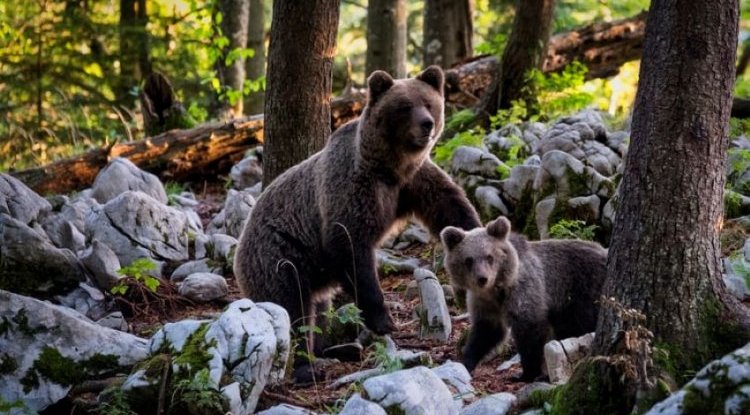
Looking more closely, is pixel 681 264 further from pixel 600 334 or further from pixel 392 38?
pixel 392 38

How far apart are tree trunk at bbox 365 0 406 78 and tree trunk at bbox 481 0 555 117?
2.94 m

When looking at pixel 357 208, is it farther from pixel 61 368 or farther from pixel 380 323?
pixel 61 368

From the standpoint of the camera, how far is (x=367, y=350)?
23.6 feet

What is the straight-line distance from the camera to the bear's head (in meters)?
7.08

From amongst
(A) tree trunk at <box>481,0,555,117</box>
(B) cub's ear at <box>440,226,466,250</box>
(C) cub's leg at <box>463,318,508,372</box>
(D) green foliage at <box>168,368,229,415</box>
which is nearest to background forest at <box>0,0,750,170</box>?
(A) tree trunk at <box>481,0,555,117</box>

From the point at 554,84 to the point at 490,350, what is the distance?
6.38 meters

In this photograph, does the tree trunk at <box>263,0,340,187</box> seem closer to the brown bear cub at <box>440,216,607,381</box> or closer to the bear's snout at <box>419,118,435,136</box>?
the bear's snout at <box>419,118,435,136</box>

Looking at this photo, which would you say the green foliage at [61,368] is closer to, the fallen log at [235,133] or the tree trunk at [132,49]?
the fallen log at [235,133]

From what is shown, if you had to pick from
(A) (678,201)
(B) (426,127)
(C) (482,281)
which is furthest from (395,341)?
(A) (678,201)

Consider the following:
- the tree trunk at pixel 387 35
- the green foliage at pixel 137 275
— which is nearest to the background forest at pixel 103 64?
the tree trunk at pixel 387 35

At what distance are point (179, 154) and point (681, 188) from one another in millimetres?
9306

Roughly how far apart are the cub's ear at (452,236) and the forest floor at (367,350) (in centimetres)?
82

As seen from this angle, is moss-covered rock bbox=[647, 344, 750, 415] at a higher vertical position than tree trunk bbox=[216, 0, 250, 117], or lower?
lower

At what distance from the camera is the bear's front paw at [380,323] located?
22.7 feet
